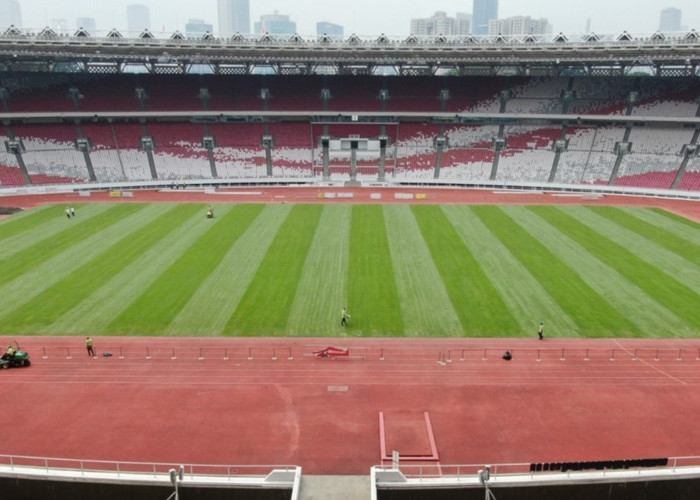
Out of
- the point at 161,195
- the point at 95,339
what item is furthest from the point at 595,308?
the point at 161,195

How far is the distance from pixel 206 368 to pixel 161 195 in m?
38.0

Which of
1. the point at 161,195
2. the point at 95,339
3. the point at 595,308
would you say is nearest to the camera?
the point at 95,339

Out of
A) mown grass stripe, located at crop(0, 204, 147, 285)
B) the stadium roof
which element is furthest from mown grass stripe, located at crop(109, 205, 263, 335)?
the stadium roof

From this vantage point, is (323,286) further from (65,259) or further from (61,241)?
(61,241)

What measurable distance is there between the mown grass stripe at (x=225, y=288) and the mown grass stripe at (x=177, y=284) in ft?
1.44

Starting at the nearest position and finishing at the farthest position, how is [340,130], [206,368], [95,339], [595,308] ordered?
[206,368] → [95,339] → [595,308] → [340,130]

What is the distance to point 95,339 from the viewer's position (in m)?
23.0

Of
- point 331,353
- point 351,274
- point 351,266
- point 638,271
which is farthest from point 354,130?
point 331,353

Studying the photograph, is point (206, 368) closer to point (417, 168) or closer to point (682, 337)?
point (682, 337)

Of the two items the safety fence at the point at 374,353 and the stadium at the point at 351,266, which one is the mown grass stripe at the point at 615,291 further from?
the safety fence at the point at 374,353

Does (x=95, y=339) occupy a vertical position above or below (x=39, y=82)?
below

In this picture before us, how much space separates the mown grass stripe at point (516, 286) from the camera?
24438 millimetres

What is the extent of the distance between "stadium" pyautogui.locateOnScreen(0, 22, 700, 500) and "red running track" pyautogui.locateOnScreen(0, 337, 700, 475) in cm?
11

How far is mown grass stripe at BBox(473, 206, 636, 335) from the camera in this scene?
24.6 metres
